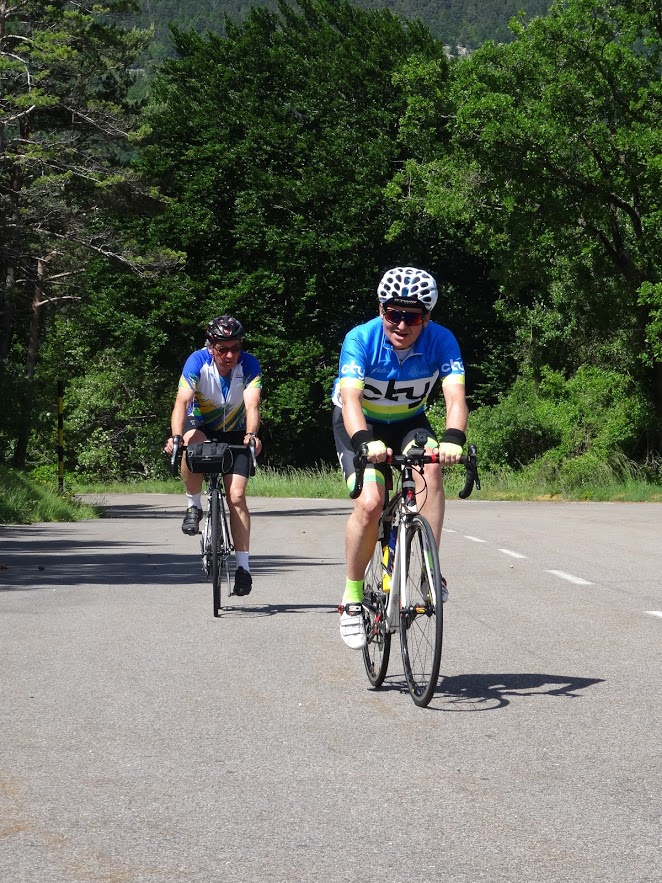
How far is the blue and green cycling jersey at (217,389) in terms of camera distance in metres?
10.1

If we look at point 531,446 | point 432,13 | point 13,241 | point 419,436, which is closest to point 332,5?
point 531,446

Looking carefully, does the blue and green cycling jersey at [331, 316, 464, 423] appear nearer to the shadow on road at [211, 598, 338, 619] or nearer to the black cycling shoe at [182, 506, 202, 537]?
the shadow on road at [211, 598, 338, 619]

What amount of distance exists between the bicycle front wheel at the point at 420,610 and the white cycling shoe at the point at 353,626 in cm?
47

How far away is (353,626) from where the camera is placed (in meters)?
6.91

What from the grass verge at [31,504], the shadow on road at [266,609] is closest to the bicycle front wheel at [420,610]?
the shadow on road at [266,609]

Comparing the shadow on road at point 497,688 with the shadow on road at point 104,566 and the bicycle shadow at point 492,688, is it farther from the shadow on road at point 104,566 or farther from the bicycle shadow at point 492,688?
the shadow on road at point 104,566

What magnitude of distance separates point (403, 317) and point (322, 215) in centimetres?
3998

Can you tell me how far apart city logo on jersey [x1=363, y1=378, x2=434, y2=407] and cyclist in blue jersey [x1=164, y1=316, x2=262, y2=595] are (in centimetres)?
314

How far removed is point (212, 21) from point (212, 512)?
12877 cm

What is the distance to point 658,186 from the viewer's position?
31.9 m

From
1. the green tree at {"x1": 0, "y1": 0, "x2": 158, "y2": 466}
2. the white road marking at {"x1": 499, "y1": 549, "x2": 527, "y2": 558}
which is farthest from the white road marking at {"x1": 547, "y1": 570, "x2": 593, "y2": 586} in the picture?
the green tree at {"x1": 0, "y1": 0, "x2": 158, "y2": 466}

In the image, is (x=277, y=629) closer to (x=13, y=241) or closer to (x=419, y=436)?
(x=419, y=436)

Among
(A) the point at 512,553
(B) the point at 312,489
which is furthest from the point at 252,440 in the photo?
(B) the point at 312,489

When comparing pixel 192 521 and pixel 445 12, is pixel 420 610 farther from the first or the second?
pixel 445 12
